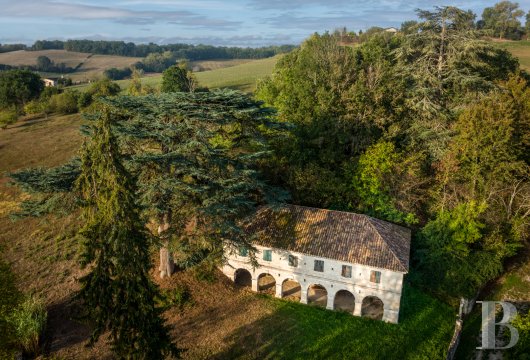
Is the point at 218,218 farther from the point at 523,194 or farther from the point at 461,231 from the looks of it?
the point at 523,194

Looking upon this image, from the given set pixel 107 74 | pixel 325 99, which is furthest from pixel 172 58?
pixel 325 99

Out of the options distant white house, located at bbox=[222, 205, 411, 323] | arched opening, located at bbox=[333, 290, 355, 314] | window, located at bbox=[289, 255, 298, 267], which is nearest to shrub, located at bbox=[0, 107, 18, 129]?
distant white house, located at bbox=[222, 205, 411, 323]

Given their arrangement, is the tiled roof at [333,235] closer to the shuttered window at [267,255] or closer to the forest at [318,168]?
the shuttered window at [267,255]

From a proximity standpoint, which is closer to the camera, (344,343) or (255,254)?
(344,343)

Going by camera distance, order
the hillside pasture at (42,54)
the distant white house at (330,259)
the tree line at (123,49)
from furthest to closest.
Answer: the tree line at (123,49)
the hillside pasture at (42,54)
the distant white house at (330,259)

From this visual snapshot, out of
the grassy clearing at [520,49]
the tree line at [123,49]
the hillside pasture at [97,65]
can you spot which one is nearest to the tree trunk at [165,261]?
the grassy clearing at [520,49]

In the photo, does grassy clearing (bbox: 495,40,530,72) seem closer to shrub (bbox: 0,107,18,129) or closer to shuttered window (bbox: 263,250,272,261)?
shuttered window (bbox: 263,250,272,261)
